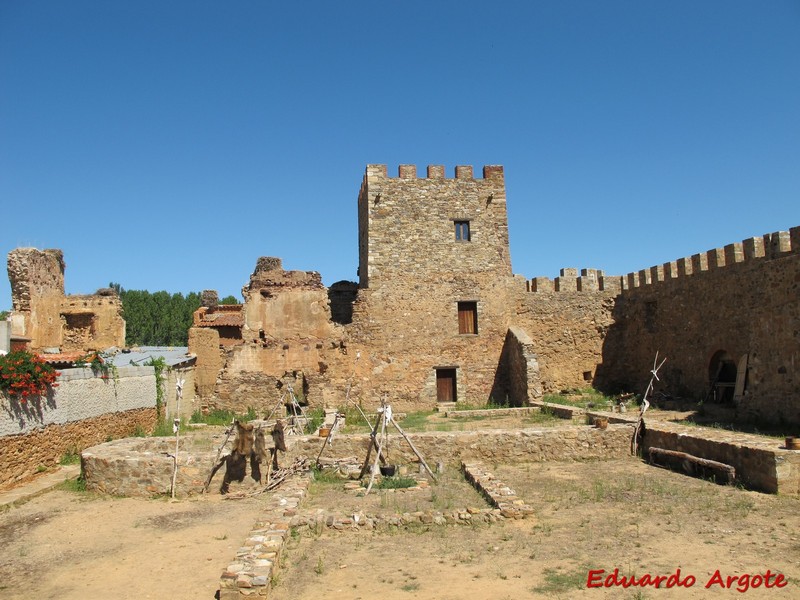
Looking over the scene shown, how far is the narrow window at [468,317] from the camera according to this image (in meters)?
21.6

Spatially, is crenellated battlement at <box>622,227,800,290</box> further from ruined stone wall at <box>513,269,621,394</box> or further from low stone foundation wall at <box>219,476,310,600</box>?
low stone foundation wall at <box>219,476,310,600</box>

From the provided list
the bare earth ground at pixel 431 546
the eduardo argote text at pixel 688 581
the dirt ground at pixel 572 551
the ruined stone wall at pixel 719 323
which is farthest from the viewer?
the ruined stone wall at pixel 719 323

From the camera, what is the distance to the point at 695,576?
6340 millimetres

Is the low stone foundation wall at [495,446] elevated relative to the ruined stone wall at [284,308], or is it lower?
lower

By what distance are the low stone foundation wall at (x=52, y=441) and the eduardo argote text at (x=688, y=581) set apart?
10.2 meters

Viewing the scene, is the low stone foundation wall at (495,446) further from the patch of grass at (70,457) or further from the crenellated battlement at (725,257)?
the crenellated battlement at (725,257)

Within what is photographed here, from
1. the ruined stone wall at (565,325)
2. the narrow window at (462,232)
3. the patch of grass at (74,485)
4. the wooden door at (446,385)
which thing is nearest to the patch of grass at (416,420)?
the wooden door at (446,385)

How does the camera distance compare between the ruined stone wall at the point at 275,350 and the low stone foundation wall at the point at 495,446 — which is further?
the ruined stone wall at the point at 275,350

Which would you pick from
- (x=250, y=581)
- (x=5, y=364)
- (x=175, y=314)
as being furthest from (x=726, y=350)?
(x=175, y=314)

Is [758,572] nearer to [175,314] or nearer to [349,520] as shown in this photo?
[349,520]

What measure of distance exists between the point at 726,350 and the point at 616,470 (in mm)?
7136

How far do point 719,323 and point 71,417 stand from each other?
54.8 ft

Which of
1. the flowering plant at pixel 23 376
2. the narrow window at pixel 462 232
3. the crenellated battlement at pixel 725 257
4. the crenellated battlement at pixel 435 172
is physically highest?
the crenellated battlement at pixel 435 172

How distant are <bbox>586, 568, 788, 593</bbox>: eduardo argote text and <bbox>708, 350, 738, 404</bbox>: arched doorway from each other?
11.4 metres
